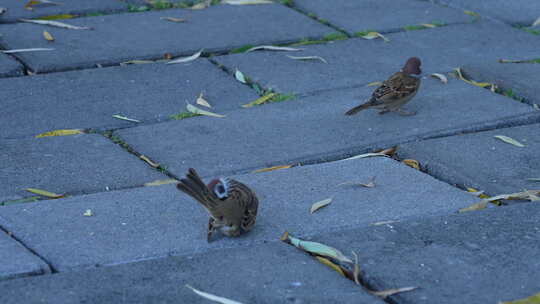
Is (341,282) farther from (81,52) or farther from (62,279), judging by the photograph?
(81,52)

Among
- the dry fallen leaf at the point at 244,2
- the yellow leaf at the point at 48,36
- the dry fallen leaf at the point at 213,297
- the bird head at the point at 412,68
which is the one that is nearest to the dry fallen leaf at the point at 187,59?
the yellow leaf at the point at 48,36

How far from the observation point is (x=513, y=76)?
20.9 ft

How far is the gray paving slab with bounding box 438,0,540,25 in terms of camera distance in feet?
25.6

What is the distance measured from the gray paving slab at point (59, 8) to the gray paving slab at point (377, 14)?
1.66 metres

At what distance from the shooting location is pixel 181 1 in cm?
812

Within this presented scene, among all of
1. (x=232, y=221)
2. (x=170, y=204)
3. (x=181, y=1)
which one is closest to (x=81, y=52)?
(x=181, y=1)

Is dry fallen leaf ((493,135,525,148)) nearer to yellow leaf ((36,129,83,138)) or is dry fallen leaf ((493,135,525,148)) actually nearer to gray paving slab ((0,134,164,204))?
gray paving slab ((0,134,164,204))

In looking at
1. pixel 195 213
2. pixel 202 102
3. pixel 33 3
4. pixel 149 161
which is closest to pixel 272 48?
pixel 202 102

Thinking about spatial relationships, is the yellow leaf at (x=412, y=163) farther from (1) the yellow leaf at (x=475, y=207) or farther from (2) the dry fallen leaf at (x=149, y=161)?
(2) the dry fallen leaf at (x=149, y=161)

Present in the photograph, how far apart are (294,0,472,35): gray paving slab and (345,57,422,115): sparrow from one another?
151 cm

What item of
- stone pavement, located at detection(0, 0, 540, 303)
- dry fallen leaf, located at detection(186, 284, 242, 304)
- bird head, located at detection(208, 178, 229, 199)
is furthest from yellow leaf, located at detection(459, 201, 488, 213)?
dry fallen leaf, located at detection(186, 284, 242, 304)

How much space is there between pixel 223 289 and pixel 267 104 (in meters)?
2.49

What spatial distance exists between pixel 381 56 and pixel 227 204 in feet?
10.4

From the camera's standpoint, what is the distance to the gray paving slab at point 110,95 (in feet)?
18.5
